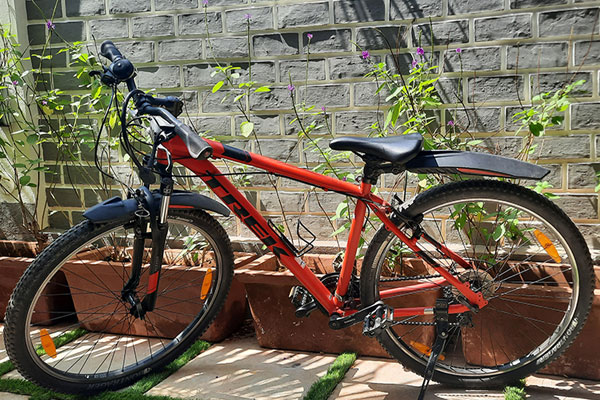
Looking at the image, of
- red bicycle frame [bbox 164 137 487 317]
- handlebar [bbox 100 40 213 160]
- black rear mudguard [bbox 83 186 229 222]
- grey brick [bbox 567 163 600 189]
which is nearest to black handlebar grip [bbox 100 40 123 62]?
handlebar [bbox 100 40 213 160]

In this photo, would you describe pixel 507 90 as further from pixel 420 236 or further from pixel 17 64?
pixel 17 64

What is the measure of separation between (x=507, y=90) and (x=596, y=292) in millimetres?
926

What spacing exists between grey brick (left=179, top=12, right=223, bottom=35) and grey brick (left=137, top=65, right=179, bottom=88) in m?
0.19

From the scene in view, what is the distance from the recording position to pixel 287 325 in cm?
260

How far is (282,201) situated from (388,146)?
107cm

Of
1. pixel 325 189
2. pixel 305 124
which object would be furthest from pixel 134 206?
pixel 305 124

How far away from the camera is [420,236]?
2109mm

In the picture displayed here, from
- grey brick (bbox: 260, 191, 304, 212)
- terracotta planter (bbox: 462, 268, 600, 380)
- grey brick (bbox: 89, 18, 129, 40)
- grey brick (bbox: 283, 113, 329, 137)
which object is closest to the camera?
terracotta planter (bbox: 462, 268, 600, 380)

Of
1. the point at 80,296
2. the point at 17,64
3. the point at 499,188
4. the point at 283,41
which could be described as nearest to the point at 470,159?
the point at 499,188

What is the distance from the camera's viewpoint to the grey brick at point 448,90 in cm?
267

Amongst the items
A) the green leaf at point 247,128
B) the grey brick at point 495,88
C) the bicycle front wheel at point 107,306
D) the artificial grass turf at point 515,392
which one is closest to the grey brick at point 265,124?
the green leaf at point 247,128

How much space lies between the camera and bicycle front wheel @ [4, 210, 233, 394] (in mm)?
2080

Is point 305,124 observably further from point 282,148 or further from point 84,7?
point 84,7

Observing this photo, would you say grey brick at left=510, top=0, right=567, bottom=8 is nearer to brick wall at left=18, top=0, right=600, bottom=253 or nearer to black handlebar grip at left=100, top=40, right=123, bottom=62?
brick wall at left=18, top=0, right=600, bottom=253
